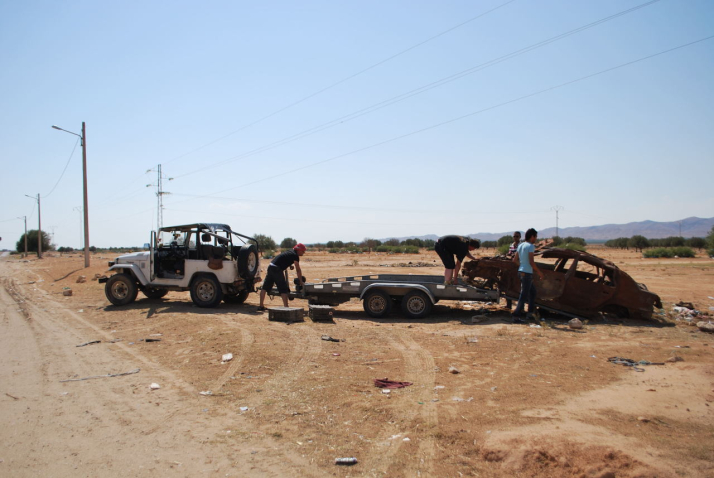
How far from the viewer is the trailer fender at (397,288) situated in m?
9.96

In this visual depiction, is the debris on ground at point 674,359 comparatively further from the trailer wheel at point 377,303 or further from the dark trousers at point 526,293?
the trailer wheel at point 377,303

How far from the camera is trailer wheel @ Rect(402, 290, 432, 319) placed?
10047 millimetres

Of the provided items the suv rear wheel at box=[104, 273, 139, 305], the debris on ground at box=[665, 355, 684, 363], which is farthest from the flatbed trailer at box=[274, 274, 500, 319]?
the suv rear wheel at box=[104, 273, 139, 305]

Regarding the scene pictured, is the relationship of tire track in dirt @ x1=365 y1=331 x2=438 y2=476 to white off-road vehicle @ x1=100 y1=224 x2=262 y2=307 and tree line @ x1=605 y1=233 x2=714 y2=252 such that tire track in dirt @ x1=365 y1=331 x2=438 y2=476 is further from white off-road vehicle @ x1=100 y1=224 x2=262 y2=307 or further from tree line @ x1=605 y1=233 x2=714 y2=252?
tree line @ x1=605 y1=233 x2=714 y2=252

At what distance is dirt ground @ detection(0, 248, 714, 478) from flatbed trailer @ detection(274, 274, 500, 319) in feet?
2.74

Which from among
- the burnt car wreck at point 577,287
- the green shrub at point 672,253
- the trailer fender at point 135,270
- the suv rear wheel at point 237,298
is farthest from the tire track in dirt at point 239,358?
the green shrub at point 672,253

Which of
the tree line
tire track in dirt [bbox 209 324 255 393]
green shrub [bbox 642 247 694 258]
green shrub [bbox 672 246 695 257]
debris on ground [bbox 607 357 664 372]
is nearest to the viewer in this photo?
tire track in dirt [bbox 209 324 255 393]

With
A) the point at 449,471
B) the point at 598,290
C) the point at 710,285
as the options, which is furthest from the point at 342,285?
the point at 710,285

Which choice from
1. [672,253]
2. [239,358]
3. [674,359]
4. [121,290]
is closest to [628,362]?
[674,359]

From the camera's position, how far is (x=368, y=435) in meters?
4.26

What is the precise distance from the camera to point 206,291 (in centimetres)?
1147

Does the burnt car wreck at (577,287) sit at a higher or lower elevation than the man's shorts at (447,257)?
lower

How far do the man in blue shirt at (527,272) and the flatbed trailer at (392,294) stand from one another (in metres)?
0.63

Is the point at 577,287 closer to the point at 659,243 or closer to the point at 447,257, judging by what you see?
the point at 447,257
